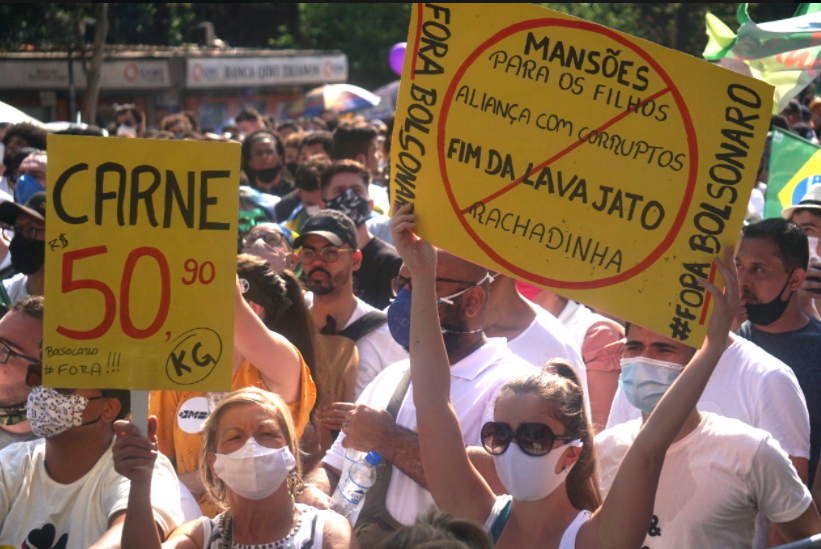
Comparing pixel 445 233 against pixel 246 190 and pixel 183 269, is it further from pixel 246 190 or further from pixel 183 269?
pixel 246 190

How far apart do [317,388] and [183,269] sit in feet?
4.76

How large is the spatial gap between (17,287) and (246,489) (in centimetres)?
309

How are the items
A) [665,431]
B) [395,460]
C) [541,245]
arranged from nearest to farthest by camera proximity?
[665,431] → [541,245] → [395,460]

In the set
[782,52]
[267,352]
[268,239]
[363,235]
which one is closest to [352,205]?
[363,235]

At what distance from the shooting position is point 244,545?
3316 millimetres

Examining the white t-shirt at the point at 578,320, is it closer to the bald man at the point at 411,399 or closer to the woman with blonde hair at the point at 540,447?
the bald man at the point at 411,399

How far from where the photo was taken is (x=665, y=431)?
9.48 feet

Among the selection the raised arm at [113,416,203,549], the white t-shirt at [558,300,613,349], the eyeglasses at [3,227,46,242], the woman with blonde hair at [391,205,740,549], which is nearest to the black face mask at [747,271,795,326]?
the white t-shirt at [558,300,613,349]

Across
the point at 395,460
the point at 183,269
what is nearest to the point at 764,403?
the point at 395,460

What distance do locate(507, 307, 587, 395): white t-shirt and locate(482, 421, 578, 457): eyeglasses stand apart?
1316 mm

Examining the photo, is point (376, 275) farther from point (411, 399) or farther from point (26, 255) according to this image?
point (411, 399)

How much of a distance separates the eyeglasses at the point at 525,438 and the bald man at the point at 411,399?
0.70ft

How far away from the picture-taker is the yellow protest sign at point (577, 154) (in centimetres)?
302

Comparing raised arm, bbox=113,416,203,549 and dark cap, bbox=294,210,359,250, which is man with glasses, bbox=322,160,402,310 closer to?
dark cap, bbox=294,210,359,250
